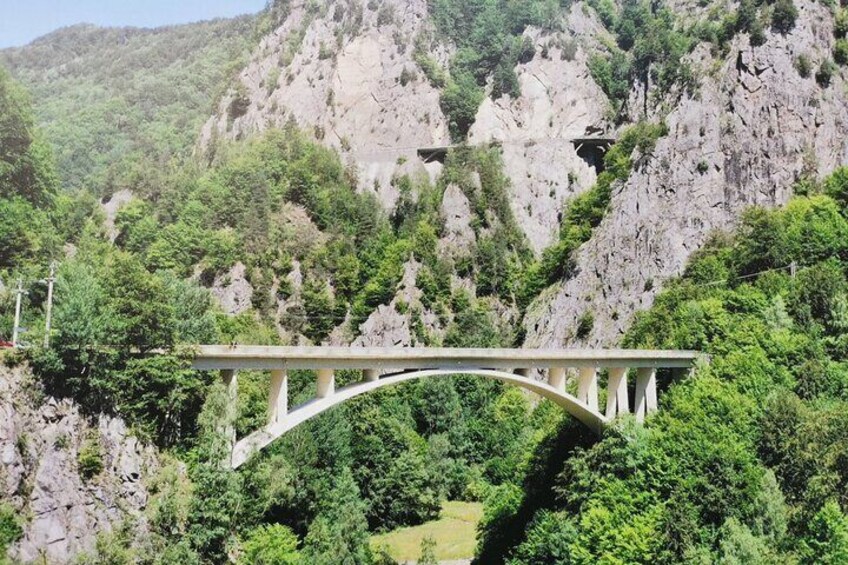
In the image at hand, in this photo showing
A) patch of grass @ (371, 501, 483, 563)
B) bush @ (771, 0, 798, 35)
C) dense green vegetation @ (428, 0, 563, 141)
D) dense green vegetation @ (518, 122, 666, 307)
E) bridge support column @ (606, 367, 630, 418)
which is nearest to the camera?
bridge support column @ (606, 367, 630, 418)

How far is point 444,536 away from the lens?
53.0 meters

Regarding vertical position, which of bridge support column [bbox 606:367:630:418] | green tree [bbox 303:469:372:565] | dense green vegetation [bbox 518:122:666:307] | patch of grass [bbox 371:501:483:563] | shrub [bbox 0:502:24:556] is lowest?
patch of grass [bbox 371:501:483:563]

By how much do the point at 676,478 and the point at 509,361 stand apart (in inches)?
335

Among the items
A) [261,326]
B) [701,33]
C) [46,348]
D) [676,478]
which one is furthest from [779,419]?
[701,33]

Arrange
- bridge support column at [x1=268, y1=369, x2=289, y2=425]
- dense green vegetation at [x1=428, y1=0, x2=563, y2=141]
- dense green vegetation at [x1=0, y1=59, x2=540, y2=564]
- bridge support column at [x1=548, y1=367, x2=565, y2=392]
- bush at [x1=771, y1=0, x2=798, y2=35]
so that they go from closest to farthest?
dense green vegetation at [x1=0, y1=59, x2=540, y2=564]
bridge support column at [x1=268, y1=369, x2=289, y2=425]
bridge support column at [x1=548, y1=367, x2=565, y2=392]
bush at [x1=771, y1=0, x2=798, y2=35]
dense green vegetation at [x1=428, y1=0, x2=563, y2=141]

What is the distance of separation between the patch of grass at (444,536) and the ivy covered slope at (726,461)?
494cm

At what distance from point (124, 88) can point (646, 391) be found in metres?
114

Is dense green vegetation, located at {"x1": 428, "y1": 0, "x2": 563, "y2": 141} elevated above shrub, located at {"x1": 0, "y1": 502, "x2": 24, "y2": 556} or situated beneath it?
elevated above

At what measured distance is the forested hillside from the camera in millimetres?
28297

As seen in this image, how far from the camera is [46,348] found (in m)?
25.7

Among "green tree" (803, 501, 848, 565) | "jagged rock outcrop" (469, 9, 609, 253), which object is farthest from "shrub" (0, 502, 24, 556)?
"jagged rock outcrop" (469, 9, 609, 253)

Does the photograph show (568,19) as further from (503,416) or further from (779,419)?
(779,419)

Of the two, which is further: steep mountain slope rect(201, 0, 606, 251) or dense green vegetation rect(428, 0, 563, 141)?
dense green vegetation rect(428, 0, 563, 141)

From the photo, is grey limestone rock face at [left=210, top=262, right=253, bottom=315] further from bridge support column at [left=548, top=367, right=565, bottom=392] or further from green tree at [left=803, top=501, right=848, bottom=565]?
green tree at [left=803, top=501, right=848, bottom=565]
